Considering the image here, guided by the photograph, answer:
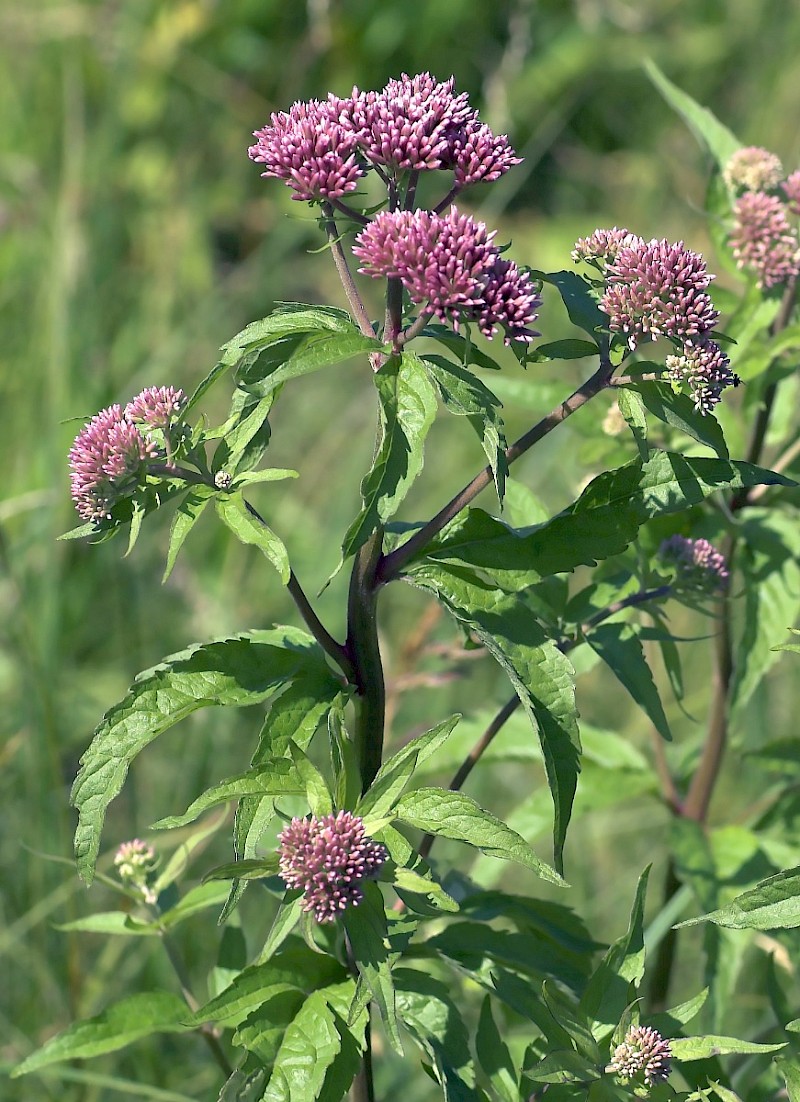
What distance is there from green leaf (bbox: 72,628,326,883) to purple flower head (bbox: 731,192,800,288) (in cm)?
110

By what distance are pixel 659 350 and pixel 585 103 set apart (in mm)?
2879

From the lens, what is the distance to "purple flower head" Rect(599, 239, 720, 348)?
4.48 ft

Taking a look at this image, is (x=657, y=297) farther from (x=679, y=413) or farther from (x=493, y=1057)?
(x=493, y=1057)

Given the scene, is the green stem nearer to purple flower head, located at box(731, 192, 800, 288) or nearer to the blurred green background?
the blurred green background

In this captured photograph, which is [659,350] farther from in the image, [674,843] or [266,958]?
[266,958]

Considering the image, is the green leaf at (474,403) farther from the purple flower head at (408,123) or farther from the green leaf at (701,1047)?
the green leaf at (701,1047)

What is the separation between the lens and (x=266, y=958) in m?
1.41

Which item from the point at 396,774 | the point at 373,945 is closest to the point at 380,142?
the point at 396,774

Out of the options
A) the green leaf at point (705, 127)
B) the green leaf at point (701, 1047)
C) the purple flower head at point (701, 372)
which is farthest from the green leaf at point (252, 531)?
the green leaf at point (705, 127)

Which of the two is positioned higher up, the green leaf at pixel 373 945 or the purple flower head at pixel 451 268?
the purple flower head at pixel 451 268

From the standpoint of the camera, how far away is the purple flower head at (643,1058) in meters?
1.35

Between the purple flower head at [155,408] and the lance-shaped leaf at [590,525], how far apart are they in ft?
1.13

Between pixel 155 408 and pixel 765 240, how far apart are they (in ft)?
3.90

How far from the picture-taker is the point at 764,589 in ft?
6.96
